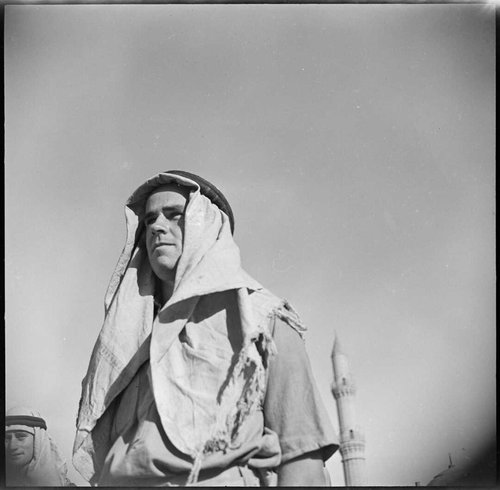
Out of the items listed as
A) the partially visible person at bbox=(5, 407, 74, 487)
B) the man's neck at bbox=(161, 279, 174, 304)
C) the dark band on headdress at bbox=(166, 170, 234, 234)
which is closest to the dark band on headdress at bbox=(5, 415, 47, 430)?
the partially visible person at bbox=(5, 407, 74, 487)

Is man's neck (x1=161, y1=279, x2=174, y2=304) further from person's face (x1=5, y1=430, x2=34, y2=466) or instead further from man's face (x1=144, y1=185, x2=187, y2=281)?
person's face (x1=5, y1=430, x2=34, y2=466)

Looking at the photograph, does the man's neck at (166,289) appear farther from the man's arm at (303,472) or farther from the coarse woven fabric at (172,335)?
the man's arm at (303,472)

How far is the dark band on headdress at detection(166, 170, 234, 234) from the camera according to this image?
8.06 m

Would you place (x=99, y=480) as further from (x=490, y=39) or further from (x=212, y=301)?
(x=490, y=39)

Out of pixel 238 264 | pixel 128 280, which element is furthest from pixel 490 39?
pixel 128 280

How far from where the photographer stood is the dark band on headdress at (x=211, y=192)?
8.06 meters

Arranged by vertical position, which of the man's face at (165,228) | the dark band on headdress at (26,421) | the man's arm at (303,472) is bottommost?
the man's arm at (303,472)

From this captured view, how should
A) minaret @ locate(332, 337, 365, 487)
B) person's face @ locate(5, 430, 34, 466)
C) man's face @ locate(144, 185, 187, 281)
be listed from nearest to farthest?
minaret @ locate(332, 337, 365, 487), man's face @ locate(144, 185, 187, 281), person's face @ locate(5, 430, 34, 466)

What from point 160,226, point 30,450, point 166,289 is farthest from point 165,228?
point 30,450

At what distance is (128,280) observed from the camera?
800cm

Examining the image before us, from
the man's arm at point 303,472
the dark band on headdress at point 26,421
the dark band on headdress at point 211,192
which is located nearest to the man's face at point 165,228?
the dark band on headdress at point 211,192

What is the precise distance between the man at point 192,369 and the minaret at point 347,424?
16.4 inches

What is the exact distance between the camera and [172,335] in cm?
754

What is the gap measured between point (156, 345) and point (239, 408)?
651 millimetres
